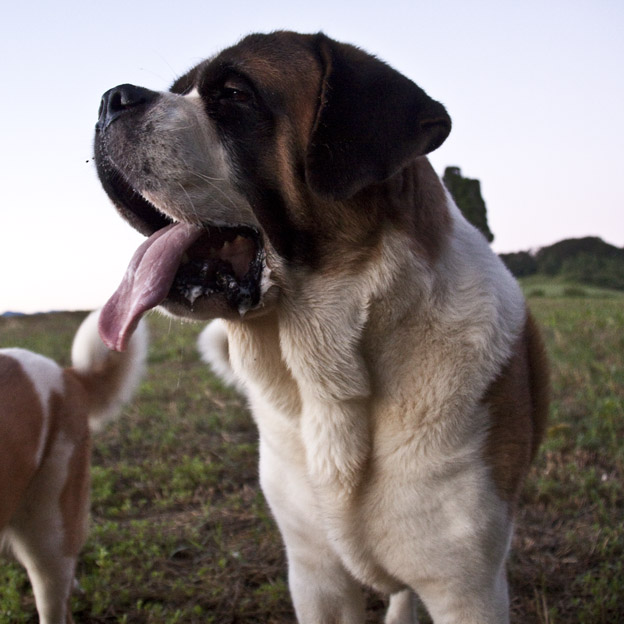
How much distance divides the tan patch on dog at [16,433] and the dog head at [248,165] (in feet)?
2.46

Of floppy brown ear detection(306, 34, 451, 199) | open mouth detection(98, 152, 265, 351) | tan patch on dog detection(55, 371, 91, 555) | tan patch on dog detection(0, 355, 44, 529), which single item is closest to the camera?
floppy brown ear detection(306, 34, 451, 199)

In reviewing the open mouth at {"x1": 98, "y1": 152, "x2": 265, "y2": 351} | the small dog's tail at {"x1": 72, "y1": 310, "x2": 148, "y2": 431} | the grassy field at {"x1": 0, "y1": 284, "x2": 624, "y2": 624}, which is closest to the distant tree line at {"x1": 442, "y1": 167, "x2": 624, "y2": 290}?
the grassy field at {"x1": 0, "y1": 284, "x2": 624, "y2": 624}

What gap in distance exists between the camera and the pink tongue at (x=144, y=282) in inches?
71.9

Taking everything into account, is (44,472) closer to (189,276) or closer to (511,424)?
(189,276)

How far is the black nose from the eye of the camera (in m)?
1.89

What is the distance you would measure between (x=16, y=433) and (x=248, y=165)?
125cm

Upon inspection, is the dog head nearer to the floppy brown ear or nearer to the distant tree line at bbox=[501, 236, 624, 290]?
the floppy brown ear

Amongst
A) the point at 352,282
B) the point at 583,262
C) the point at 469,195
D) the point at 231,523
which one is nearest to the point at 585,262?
the point at 583,262

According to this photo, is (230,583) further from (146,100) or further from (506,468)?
(146,100)

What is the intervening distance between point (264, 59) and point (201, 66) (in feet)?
0.81

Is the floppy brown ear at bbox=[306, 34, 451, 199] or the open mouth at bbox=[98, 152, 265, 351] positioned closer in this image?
the floppy brown ear at bbox=[306, 34, 451, 199]

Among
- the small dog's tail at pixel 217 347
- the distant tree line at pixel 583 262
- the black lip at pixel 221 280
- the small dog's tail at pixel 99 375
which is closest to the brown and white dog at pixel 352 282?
the black lip at pixel 221 280

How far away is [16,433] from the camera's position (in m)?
2.40

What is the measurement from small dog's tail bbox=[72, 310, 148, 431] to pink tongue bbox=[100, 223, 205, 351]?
1.15 metres
